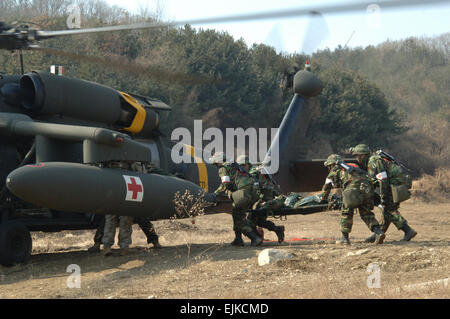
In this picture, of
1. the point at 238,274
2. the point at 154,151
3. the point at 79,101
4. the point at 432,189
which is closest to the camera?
the point at 238,274

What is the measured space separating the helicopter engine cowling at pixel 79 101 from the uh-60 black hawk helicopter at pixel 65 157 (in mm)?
14

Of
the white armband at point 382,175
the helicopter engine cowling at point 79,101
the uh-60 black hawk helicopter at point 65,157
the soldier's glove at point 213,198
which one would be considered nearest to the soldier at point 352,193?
the white armband at point 382,175

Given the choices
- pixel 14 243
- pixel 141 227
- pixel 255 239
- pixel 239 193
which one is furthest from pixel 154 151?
pixel 14 243

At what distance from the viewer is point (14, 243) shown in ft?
26.3

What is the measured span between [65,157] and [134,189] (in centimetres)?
129

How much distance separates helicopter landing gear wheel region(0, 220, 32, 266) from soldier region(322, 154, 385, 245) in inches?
170

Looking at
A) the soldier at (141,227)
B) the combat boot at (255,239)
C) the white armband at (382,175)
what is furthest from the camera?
the soldier at (141,227)

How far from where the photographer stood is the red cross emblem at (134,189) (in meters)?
7.89

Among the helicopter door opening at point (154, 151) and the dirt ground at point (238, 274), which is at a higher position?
the helicopter door opening at point (154, 151)

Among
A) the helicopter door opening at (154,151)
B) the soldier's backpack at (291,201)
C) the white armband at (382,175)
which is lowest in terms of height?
the soldier's backpack at (291,201)

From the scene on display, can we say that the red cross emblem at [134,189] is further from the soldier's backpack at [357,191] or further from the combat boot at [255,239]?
the soldier's backpack at [357,191]

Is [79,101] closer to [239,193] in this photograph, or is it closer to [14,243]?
[14,243]
